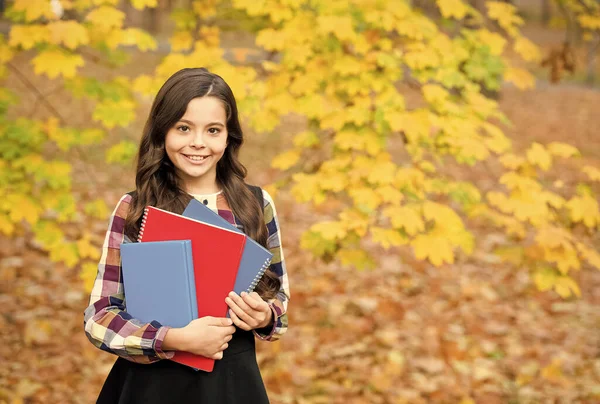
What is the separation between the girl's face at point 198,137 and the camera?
75.7 inches

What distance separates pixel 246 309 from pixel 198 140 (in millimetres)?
511

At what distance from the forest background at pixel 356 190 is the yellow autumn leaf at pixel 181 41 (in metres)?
0.01

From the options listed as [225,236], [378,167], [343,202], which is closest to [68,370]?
[378,167]

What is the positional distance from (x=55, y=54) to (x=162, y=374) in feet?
7.79

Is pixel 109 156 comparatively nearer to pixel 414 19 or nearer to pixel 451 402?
pixel 414 19

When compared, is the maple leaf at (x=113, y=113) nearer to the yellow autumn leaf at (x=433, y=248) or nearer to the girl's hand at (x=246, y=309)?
the yellow autumn leaf at (x=433, y=248)

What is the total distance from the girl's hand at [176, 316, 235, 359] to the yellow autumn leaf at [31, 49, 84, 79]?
89.4 inches

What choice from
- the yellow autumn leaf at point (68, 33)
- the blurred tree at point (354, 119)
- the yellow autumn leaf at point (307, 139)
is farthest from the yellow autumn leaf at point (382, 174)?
the yellow autumn leaf at point (68, 33)

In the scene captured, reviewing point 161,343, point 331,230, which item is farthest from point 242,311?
point 331,230

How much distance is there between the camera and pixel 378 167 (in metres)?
3.65

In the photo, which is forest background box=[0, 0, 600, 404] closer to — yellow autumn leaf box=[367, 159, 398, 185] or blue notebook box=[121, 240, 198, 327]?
yellow autumn leaf box=[367, 159, 398, 185]

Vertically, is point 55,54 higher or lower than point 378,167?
higher

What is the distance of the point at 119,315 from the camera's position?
6.02 ft

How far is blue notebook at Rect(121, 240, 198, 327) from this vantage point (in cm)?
174
